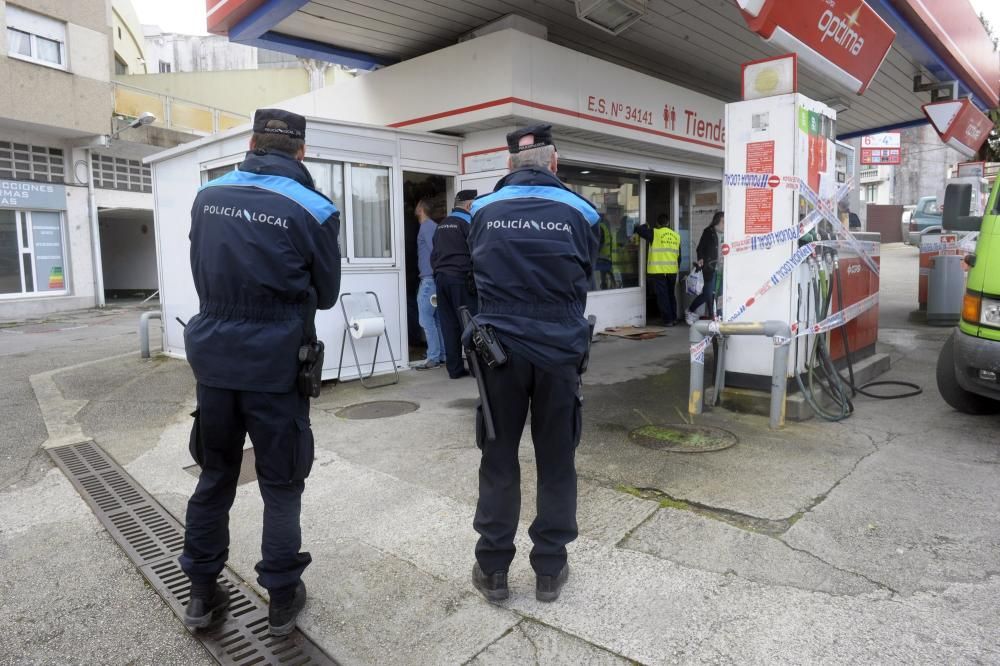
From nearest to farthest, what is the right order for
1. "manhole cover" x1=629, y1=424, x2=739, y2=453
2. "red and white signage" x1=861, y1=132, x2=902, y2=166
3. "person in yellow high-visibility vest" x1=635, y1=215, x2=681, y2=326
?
"manhole cover" x1=629, y1=424, x2=739, y2=453 → "person in yellow high-visibility vest" x1=635, y1=215, x2=681, y2=326 → "red and white signage" x1=861, y1=132, x2=902, y2=166

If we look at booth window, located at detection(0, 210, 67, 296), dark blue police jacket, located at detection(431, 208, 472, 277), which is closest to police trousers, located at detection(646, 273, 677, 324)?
dark blue police jacket, located at detection(431, 208, 472, 277)

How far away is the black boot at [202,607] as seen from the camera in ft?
8.98

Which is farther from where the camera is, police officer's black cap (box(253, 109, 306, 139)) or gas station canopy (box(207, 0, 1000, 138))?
gas station canopy (box(207, 0, 1000, 138))

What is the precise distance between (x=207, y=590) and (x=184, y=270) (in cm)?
645

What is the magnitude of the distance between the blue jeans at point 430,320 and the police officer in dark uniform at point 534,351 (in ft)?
15.8

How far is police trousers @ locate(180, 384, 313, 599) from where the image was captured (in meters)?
2.64

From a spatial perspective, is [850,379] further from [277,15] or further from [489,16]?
[277,15]

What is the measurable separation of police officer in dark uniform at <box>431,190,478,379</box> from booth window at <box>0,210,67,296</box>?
1487 cm

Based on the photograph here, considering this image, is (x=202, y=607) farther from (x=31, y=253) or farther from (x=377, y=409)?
(x=31, y=253)

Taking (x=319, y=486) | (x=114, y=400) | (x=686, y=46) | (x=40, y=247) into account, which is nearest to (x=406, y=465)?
(x=319, y=486)

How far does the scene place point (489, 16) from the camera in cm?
746

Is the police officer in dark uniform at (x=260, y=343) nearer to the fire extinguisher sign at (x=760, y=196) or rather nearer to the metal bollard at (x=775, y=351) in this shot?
the metal bollard at (x=775, y=351)

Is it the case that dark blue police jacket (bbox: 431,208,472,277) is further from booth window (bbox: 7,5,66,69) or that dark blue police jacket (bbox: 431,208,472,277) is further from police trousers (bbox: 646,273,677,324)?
booth window (bbox: 7,5,66,69)

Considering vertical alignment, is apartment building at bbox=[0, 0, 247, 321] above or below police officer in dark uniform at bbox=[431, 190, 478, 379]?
above
